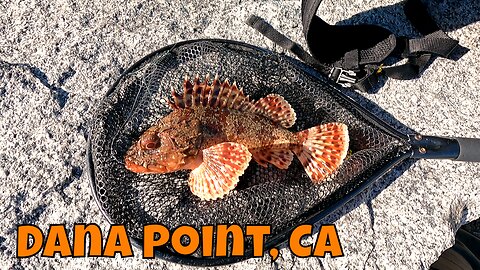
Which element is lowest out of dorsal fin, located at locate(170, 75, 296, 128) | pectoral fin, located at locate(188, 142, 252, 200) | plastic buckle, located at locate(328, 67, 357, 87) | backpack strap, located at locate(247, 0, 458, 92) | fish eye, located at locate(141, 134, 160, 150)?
pectoral fin, located at locate(188, 142, 252, 200)

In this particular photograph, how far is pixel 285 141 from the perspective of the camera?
2967 millimetres

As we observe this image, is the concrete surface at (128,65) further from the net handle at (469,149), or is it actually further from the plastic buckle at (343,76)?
the net handle at (469,149)

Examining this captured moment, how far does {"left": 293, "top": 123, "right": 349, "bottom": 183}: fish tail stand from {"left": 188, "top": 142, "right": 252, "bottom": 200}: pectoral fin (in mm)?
486

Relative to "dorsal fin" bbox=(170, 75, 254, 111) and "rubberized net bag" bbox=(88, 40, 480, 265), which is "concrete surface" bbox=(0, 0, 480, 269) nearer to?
"rubberized net bag" bbox=(88, 40, 480, 265)

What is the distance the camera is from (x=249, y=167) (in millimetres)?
3104

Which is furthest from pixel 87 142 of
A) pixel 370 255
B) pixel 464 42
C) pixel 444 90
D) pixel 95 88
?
pixel 464 42

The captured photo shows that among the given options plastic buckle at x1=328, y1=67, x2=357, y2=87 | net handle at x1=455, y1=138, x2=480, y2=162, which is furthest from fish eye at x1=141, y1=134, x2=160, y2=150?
net handle at x1=455, y1=138, x2=480, y2=162

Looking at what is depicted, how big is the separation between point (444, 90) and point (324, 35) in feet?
3.56

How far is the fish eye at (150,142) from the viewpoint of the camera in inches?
107

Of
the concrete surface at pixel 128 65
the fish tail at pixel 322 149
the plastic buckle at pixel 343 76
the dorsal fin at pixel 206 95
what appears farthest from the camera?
the plastic buckle at pixel 343 76

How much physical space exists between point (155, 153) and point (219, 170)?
41 cm

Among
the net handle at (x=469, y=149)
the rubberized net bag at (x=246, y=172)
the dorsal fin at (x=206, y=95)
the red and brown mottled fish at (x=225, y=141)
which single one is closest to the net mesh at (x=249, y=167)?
the rubberized net bag at (x=246, y=172)

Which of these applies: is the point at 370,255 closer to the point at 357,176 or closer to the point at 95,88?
the point at 357,176

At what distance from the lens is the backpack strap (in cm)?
337
